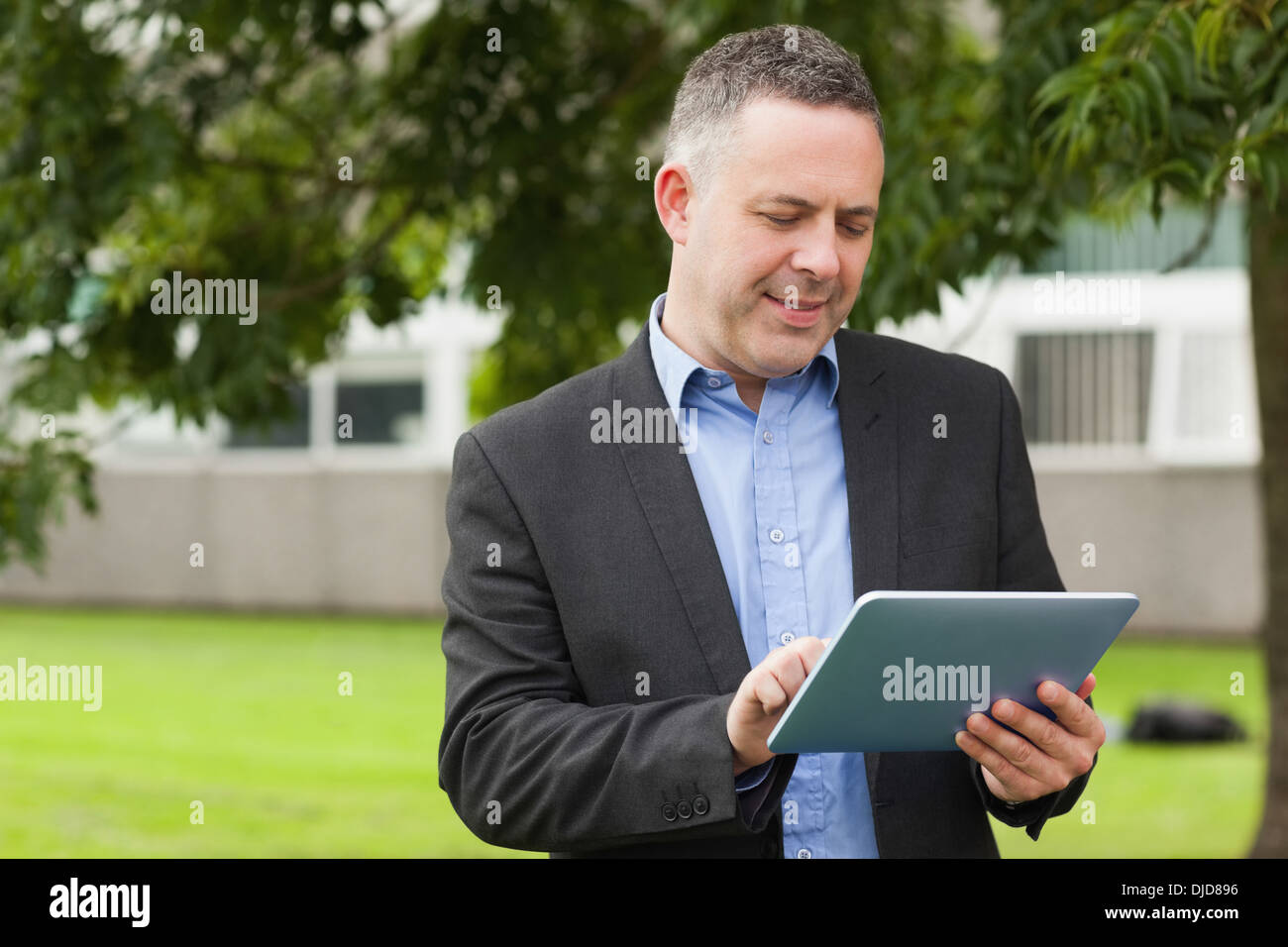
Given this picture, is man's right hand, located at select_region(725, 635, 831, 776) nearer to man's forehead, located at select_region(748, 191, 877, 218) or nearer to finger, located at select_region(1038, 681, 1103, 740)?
finger, located at select_region(1038, 681, 1103, 740)

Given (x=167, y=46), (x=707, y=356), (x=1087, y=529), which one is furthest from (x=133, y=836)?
(x=1087, y=529)

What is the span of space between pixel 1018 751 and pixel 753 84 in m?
0.92

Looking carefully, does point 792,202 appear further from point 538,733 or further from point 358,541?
point 358,541

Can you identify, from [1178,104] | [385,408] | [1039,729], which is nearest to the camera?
[1039,729]

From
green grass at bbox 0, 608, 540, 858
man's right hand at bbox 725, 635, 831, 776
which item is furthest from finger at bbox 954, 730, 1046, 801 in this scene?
green grass at bbox 0, 608, 540, 858

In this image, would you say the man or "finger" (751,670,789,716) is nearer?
"finger" (751,670,789,716)

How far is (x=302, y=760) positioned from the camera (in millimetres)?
10414

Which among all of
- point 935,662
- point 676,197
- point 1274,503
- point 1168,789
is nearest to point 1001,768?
point 935,662

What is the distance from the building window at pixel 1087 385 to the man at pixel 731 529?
13.5 metres

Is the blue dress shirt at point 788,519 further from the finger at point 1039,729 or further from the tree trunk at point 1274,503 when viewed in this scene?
the tree trunk at point 1274,503

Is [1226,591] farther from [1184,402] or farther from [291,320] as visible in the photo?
[291,320]

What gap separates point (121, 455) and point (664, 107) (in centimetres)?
1428

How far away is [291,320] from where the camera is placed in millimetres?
5074

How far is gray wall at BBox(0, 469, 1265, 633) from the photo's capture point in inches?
582
